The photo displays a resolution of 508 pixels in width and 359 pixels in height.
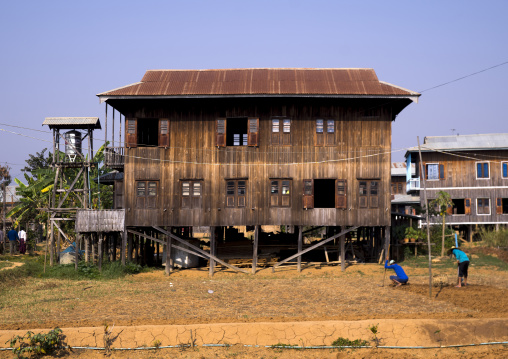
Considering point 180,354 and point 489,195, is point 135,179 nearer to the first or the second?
point 180,354

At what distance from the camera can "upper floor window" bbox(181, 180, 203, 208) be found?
107 feet

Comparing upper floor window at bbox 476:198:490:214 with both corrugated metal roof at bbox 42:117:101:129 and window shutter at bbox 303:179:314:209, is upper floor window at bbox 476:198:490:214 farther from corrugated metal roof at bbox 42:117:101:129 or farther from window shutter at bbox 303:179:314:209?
corrugated metal roof at bbox 42:117:101:129

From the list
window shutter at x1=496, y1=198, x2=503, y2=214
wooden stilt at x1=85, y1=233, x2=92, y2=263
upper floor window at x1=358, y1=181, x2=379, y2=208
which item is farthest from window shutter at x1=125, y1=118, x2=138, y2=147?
window shutter at x1=496, y1=198, x2=503, y2=214

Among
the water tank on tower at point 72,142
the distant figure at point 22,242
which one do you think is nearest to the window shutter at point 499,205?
the water tank on tower at point 72,142

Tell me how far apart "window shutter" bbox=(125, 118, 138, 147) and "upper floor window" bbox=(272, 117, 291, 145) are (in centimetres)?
792

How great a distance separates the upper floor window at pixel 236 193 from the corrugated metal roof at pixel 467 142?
66.3 ft

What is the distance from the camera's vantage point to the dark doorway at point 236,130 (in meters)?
36.8

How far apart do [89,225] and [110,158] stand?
156 inches

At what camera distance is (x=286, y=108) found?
32.8m

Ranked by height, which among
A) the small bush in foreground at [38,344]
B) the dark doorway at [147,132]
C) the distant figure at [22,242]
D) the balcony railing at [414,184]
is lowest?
the small bush in foreground at [38,344]

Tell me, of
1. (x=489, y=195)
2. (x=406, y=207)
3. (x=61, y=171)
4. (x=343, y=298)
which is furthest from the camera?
(x=406, y=207)

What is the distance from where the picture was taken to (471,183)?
4709cm

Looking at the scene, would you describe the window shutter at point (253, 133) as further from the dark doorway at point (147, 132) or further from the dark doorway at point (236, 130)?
A: the dark doorway at point (147, 132)

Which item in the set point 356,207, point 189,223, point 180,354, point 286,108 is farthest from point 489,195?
point 180,354
